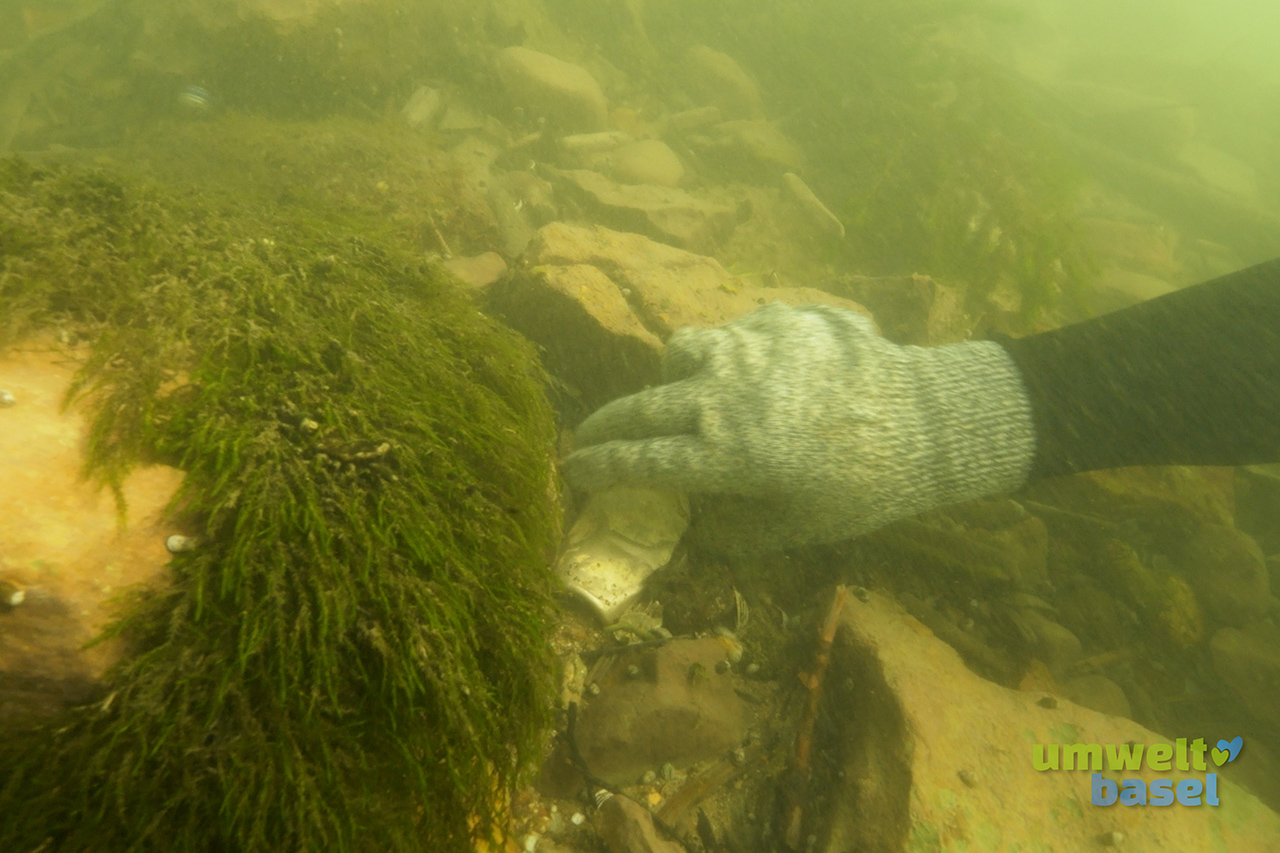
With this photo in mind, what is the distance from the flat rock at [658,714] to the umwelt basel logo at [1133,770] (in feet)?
4.91

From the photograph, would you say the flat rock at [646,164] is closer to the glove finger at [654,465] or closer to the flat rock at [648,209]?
the flat rock at [648,209]

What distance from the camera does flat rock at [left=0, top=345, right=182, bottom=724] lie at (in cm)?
119

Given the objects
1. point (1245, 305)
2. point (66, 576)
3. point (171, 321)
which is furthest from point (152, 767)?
point (1245, 305)

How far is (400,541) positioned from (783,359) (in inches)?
80.7

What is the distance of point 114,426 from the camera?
4.89ft

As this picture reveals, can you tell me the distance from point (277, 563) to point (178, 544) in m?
0.28

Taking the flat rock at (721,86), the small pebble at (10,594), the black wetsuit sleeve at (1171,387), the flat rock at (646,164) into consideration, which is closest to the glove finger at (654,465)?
the black wetsuit sleeve at (1171,387)

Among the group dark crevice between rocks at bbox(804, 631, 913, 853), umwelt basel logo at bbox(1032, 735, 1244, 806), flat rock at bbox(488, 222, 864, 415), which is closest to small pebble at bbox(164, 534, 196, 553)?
flat rock at bbox(488, 222, 864, 415)

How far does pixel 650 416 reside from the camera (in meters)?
2.80

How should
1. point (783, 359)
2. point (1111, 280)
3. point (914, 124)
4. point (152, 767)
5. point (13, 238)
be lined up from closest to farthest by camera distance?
point (152, 767) < point (13, 238) < point (783, 359) < point (1111, 280) < point (914, 124)

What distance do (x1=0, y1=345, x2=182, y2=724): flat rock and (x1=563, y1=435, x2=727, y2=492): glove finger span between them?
1669mm

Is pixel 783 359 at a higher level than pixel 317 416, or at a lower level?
lower

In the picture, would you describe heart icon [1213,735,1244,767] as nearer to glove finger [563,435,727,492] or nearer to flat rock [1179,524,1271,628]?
flat rock [1179,524,1271,628]

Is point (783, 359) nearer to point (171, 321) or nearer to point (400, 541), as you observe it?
point (400, 541)
